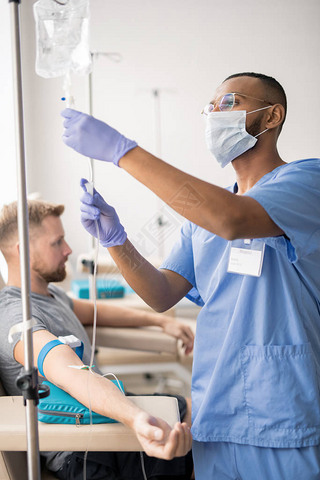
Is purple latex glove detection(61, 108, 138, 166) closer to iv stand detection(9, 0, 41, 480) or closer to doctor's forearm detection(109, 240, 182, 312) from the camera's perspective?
iv stand detection(9, 0, 41, 480)

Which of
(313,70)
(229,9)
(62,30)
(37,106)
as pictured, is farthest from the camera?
(37,106)

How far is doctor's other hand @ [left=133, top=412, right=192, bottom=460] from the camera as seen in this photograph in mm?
957

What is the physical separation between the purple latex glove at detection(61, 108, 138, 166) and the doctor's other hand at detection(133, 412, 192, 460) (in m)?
0.54

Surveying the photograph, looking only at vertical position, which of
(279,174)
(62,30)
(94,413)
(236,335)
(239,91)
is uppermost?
(62,30)

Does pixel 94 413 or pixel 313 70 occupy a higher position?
pixel 313 70

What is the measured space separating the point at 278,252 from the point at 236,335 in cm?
21

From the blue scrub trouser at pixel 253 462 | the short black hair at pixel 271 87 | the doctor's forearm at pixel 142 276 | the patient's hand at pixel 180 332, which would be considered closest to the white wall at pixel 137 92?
the patient's hand at pixel 180 332

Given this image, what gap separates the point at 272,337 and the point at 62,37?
0.80 metres

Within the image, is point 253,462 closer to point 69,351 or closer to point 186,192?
point 69,351

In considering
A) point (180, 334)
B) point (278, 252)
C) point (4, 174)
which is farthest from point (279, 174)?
point (4, 174)

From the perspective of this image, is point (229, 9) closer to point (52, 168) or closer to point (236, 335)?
point (52, 168)

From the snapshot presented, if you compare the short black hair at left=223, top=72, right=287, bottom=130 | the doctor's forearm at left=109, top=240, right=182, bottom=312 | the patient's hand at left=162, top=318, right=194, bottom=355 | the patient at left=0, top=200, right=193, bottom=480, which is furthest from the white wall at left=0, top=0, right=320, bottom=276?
the doctor's forearm at left=109, top=240, right=182, bottom=312

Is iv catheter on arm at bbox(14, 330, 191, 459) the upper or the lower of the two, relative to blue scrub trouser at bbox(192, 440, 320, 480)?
upper

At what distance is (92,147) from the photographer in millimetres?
948
